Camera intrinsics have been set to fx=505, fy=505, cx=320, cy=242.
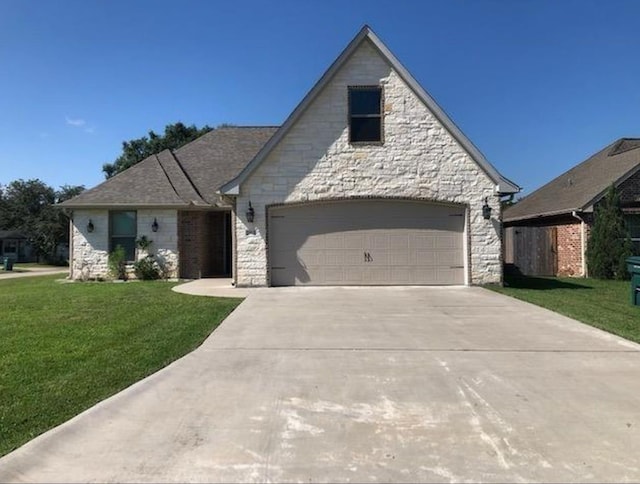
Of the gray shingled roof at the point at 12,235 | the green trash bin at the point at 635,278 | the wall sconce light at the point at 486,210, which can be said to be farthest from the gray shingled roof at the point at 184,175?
the gray shingled roof at the point at 12,235

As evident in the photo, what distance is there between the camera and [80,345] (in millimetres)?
6938

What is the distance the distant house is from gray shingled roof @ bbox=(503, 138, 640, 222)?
4698 centimetres

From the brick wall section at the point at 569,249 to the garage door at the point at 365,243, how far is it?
7.54 m

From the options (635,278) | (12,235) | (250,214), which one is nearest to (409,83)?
(250,214)

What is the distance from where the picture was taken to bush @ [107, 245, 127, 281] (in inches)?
682

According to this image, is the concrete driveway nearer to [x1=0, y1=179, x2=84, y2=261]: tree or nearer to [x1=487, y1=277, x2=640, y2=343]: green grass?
[x1=487, y1=277, x2=640, y2=343]: green grass

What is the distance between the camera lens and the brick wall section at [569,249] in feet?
62.9

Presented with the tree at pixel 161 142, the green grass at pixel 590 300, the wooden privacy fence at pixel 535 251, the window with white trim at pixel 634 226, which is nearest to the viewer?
the green grass at pixel 590 300

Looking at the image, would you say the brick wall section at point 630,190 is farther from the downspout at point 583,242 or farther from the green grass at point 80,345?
the green grass at point 80,345

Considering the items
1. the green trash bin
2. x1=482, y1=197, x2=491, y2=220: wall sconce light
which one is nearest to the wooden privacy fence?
x1=482, y1=197, x2=491, y2=220: wall sconce light

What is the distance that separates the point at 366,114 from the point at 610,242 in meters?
10.4

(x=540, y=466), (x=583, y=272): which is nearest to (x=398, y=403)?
(x=540, y=466)

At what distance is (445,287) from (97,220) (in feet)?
39.3

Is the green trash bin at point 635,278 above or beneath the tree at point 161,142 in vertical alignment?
beneath
